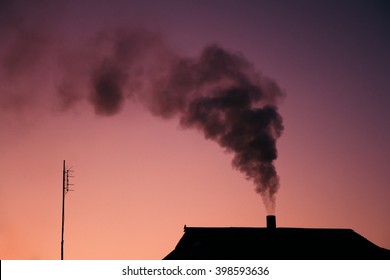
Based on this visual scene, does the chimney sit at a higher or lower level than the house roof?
higher

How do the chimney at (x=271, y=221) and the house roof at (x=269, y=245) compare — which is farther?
the chimney at (x=271, y=221)

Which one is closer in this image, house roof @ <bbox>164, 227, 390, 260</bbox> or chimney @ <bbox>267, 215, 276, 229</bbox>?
house roof @ <bbox>164, 227, 390, 260</bbox>

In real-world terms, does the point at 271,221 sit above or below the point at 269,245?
above

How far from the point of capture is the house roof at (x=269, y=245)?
35.6m

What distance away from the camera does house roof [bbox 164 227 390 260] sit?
35.6 m

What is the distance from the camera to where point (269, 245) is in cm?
3619

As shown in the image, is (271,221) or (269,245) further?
(271,221)

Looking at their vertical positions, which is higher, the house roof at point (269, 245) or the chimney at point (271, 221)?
the chimney at point (271, 221)
